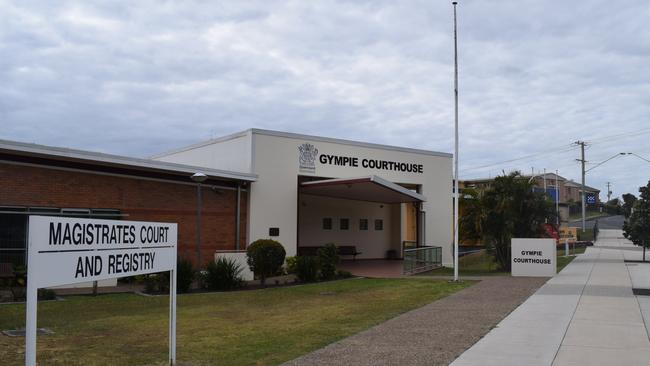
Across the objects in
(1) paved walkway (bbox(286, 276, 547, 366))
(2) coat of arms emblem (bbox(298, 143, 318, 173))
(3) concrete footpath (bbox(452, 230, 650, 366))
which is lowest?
(1) paved walkway (bbox(286, 276, 547, 366))

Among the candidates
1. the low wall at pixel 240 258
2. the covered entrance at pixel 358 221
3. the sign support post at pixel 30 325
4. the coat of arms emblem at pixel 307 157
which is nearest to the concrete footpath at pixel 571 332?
the sign support post at pixel 30 325

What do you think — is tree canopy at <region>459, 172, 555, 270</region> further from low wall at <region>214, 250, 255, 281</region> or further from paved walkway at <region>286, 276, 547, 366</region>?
paved walkway at <region>286, 276, 547, 366</region>

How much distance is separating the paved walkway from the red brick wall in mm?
11514

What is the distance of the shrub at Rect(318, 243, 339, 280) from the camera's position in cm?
2308

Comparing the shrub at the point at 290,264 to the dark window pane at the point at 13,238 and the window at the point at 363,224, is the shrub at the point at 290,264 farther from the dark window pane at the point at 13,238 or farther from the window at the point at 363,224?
the window at the point at 363,224

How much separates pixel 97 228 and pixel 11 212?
14428 millimetres

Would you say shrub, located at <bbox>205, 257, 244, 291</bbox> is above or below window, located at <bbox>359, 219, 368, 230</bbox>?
below

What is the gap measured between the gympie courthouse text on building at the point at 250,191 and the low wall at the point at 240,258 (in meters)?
0.33

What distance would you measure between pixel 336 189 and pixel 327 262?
6469mm

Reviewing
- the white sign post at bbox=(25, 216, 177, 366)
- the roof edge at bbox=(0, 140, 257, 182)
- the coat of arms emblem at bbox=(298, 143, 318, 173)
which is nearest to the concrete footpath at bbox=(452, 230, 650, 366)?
the white sign post at bbox=(25, 216, 177, 366)

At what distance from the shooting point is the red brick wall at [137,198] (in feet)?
62.9

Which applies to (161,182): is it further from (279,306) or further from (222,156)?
(279,306)

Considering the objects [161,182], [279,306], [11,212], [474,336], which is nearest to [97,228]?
[474,336]

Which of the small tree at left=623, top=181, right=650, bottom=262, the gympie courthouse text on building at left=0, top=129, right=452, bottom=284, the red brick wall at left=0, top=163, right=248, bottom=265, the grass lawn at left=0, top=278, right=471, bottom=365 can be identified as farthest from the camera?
the small tree at left=623, top=181, right=650, bottom=262
